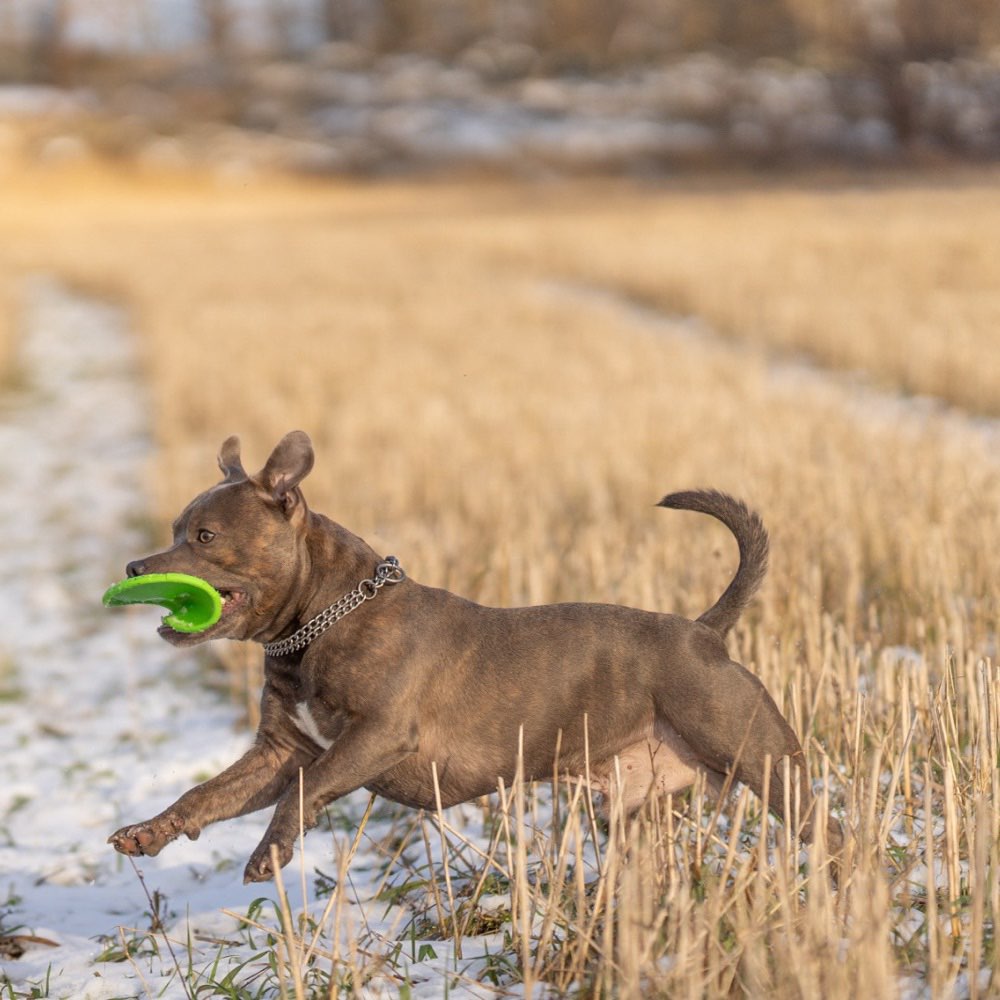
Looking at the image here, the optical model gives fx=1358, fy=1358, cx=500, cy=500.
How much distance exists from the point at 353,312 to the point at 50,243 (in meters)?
20.7

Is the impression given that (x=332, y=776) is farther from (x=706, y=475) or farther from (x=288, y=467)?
(x=706, y=475)

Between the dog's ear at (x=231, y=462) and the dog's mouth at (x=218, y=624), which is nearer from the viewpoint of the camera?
the dog's mouth at (x=218, y=624)

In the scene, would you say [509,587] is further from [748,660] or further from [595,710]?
[595,710]

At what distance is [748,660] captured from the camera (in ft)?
14.9

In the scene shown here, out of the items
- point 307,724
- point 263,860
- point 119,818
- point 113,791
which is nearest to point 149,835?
point 263,860

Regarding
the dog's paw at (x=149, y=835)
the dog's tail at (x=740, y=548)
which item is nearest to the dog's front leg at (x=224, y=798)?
the dog's paw at (x=149, y=835)

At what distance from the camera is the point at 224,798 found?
3.35 meters

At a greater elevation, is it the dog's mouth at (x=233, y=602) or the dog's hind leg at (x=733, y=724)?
the dog's mouth at (x=233, y=602)

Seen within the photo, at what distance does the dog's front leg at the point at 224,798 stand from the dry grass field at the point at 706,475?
46cm

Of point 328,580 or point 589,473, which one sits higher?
point 328,580

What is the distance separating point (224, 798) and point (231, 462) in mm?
902

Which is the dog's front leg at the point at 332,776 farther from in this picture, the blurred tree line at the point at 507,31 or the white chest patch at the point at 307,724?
the blurred tree line at the point at 507,31

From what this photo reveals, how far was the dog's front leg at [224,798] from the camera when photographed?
10.8 feet

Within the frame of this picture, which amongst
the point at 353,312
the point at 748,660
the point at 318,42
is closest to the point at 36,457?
the point at 353,312
